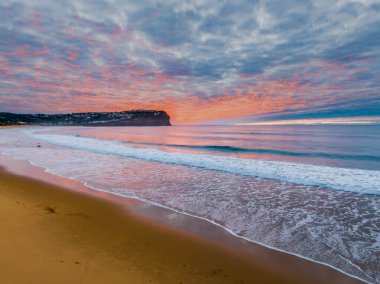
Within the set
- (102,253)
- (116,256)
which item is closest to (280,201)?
(116,256)

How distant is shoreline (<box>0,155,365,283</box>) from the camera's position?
376 centimetres

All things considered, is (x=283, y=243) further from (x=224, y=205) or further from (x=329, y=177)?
(x=329, y=177)

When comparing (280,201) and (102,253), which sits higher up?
(280,201)

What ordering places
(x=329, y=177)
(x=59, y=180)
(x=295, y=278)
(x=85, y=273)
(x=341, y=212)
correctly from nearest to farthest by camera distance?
1. (x=85, y=273)
2. (x=295, y=278)
3. (x=341, y=212)
4. (x=59, y=180)
5. (x=329, y=177)

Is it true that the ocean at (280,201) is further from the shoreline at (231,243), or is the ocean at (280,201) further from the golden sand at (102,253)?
the golden sand at (102,253)

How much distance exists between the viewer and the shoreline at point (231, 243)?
12.3 feet

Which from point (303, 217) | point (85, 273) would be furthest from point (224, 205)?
point (85, 273)

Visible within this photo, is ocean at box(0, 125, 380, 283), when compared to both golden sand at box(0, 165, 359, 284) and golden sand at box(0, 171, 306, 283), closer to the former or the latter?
golden sand at box(0, 165, 359, 284)

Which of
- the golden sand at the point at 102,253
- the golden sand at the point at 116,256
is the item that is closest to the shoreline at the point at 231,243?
the golden sand at the point at 116,256

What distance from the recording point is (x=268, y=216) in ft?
20.2

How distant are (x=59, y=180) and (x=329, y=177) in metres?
11.4

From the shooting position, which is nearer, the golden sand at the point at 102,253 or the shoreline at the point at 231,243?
the golden sand at the point at 102,253

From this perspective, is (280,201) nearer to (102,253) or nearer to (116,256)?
(116,256)

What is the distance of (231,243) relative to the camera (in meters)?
4.71
